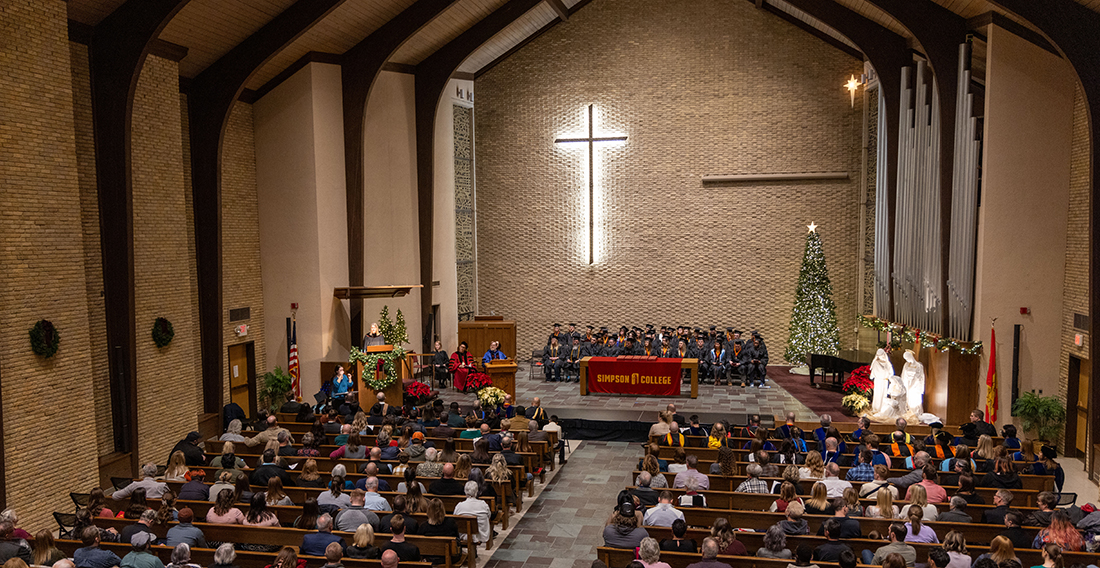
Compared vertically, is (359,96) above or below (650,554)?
above

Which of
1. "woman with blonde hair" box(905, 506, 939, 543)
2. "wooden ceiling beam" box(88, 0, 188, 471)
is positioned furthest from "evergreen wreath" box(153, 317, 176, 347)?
"woman with blonde hair" box(905, 506, 939, 543)

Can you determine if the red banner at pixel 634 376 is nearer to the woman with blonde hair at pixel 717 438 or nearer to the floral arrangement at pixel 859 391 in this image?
the floral arrangement at pixel 859 391

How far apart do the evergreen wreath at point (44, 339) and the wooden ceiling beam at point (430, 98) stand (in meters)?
9.89

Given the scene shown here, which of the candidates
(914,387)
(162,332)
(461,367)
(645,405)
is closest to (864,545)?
(914,387)

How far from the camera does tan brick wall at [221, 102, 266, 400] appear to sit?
51.1 feet

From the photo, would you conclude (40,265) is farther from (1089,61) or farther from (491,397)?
(1089,61)

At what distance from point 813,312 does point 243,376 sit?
13.1 metres

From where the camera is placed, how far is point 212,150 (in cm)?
1450

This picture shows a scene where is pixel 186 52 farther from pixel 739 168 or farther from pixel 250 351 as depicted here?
pixel 739 168

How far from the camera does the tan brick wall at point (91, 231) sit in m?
11.3

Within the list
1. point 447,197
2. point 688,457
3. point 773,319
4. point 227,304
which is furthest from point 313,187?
point 773,319

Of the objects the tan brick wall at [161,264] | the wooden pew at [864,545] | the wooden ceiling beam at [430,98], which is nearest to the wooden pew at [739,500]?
the wooden pew at [864,545]

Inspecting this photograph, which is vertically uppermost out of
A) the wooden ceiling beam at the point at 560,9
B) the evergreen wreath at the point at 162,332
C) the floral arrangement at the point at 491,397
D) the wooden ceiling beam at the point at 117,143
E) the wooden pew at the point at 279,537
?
the wooden ceiling beam at the point at 560,9

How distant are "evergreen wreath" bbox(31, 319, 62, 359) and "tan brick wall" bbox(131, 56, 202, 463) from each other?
85.3 inches
